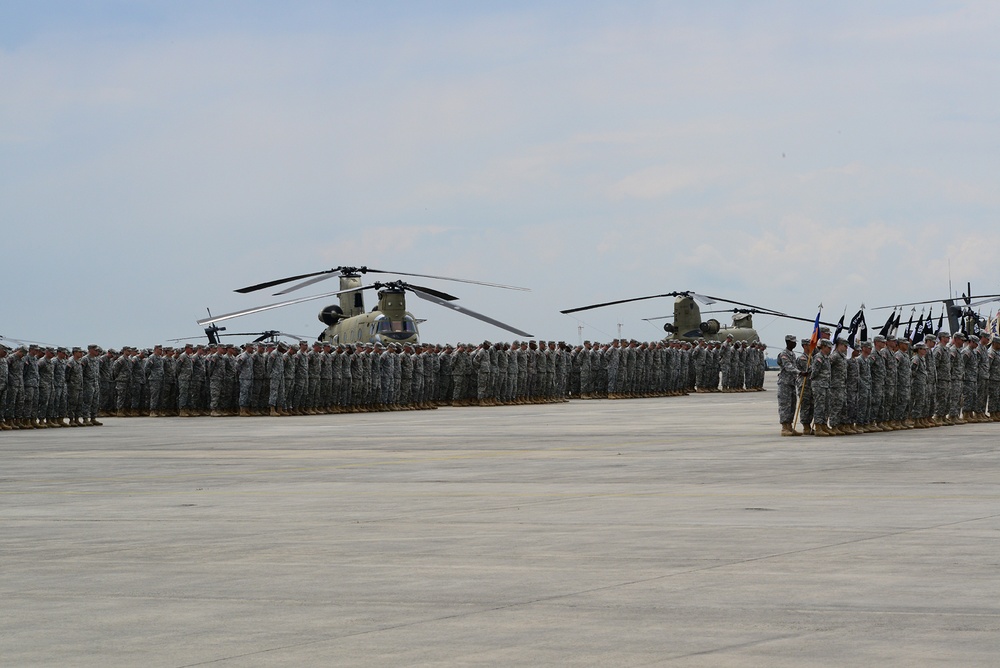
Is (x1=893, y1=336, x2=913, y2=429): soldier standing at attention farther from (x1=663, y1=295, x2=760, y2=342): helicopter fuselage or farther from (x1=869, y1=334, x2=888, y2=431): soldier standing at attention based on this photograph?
(x1=663, y1=295, x2=760, y2=342): helicopter fuselage

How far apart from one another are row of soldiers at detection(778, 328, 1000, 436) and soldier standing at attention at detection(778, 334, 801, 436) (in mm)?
15

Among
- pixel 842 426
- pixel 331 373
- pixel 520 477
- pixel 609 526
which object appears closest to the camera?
pixel 609 526

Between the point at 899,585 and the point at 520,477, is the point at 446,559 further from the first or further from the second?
the point at 520,477

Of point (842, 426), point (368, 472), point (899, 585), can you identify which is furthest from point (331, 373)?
point (899, 585)

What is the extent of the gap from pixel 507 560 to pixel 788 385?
1345 cm

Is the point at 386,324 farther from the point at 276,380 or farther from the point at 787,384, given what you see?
the point at 787,384

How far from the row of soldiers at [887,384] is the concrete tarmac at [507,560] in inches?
137

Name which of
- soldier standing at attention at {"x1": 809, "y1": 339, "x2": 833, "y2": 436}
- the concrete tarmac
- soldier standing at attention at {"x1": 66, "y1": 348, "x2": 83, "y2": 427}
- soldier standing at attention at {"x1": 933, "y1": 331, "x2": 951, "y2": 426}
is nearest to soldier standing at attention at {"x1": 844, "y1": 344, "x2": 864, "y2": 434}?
soldier standing at attention at {"x1": 809, "y1": 339, "x2": 833, "y2": 436}

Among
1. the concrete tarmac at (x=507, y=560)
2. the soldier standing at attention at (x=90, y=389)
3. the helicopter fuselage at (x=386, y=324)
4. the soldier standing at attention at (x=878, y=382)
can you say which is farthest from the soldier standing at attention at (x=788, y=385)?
the helicopter fuselage at (x=386, y=324)

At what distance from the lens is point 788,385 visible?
69.5ft

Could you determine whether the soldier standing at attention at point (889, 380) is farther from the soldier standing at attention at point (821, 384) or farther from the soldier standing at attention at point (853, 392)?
the soldier standing at attention at point (821, 384)

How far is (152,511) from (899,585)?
6.48 metres

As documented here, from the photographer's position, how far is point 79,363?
2728 centimetres

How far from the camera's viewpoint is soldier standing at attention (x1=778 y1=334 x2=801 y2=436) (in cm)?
2091
